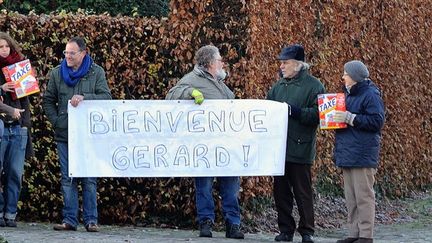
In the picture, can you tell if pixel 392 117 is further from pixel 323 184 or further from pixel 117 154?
pixel 117 154

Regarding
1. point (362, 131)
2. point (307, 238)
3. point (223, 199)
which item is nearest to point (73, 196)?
point (223, 199)

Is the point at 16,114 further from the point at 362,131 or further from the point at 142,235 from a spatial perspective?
the point at 362,131

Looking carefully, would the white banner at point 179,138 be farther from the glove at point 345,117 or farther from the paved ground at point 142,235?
the glove at point 345,117

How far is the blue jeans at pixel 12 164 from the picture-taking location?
→ 12.0 m

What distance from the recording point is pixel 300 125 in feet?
38.7

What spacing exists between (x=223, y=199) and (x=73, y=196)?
5.22 ft

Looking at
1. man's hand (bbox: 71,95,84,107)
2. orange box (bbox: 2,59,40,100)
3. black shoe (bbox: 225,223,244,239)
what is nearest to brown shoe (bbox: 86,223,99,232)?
man's hand (bbox: 71,95,84,107)

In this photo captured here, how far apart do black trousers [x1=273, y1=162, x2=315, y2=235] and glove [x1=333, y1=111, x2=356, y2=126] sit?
818 mm

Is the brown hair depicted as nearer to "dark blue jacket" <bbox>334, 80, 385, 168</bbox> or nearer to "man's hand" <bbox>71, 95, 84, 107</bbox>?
"man's hand" <bbox>71, 95, 84, 107</bbox>

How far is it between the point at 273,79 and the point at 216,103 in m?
1.86

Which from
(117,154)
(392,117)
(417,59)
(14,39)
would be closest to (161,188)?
(117,154)

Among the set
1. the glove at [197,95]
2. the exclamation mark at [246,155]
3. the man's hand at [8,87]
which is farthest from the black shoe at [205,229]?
the man's hand at [8,87]

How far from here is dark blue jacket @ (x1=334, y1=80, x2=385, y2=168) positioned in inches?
440

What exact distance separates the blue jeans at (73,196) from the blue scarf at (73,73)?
67 centimetres
